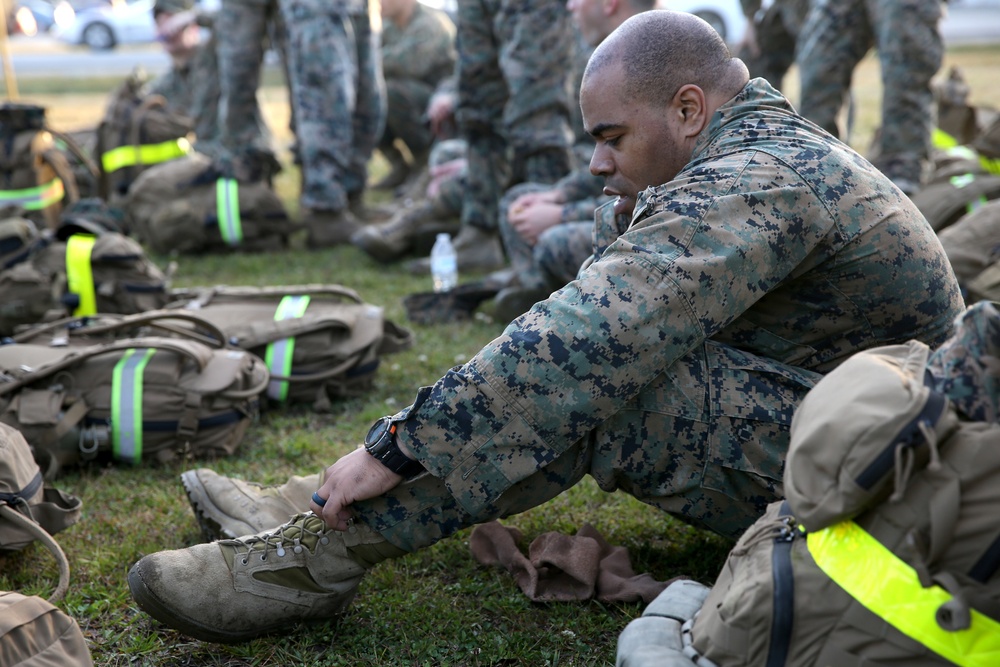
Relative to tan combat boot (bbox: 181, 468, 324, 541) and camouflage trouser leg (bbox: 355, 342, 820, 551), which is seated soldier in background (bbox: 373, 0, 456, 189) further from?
camouflage trouser leg (bbox: 355, 342, 820, 551)

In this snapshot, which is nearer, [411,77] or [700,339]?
[700,339]

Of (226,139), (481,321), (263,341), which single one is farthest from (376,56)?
(263,341)

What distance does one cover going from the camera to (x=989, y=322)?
163cm

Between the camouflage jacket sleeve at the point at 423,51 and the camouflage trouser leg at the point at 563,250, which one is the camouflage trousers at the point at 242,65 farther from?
the camouflage trouser leg at the point at 563,250

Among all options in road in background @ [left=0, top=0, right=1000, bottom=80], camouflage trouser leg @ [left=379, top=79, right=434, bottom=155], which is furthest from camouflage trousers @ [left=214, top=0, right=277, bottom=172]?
road in background @ [left=0, top=0, right=1000, bottom=80]

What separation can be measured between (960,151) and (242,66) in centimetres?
515

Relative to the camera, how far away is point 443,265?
596cm

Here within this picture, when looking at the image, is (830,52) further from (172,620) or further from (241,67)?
(172,620)

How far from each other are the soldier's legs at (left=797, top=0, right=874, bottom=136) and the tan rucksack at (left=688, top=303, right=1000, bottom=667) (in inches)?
228

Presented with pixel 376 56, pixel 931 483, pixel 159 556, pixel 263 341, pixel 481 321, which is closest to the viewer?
pixel 931 483

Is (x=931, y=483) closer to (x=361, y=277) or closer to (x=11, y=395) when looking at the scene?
(x=11, y=395)

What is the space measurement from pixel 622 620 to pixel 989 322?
1.30 metres

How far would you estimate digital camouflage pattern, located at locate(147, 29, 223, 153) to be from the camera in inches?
375

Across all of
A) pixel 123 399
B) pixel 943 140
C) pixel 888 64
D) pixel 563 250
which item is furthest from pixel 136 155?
pixel 943 140
